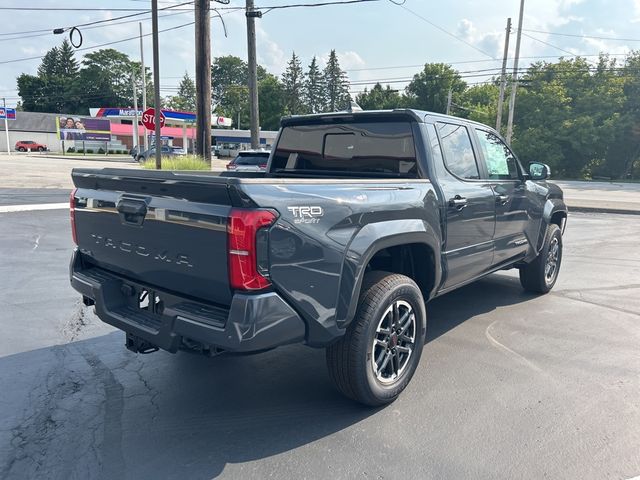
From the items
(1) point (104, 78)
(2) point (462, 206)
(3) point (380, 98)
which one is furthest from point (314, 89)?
(2) point (462, 206)

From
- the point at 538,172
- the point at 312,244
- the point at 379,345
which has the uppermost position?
the point at 538,172

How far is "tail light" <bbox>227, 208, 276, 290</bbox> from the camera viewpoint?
2.43 m

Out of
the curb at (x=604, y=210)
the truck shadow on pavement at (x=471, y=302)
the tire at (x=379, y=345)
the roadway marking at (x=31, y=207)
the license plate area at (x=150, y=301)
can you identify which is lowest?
the curb at (x=604, y=210)

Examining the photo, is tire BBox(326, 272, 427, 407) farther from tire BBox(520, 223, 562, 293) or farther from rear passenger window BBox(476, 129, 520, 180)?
tire BBox(520, 223, 562, 293)

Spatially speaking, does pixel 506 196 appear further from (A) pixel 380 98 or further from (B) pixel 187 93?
(B) pixel 187 93

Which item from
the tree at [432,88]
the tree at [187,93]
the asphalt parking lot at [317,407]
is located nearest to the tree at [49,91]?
the tree at [187,93]

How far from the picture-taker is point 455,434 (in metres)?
3.03

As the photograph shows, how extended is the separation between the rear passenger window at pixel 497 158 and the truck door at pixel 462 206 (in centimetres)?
29

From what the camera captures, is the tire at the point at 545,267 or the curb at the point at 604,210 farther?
the curb at the point at 604,210

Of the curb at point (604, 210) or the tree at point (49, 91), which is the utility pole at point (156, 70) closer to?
the curb at point (604, 210)

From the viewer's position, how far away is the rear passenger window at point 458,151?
414cm

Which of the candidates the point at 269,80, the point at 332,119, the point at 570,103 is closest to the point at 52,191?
the point at 332,119

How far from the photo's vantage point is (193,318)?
2641mm

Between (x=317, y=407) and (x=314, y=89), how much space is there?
10448 centimetres
